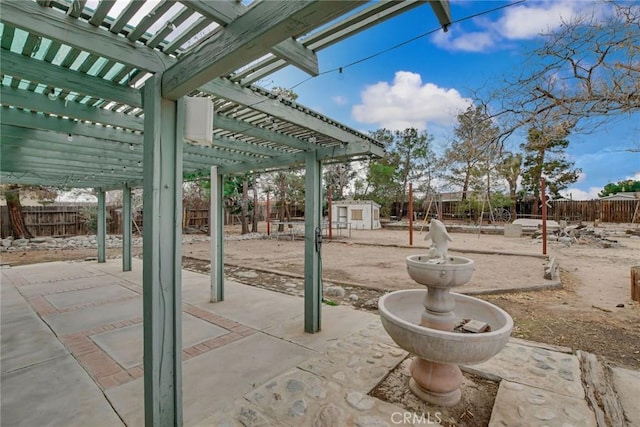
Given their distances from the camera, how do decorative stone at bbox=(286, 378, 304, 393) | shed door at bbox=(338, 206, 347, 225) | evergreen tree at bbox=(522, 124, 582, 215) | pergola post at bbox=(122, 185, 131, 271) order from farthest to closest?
evergreen tree at bbox=(522, 124, 582, 215)
shed door at bbox=(338, 206, 347, 225)
pergola post at bbox=(122, 185, 131, 271)
decorative stone at bbox=(286, 378, 304, 393)

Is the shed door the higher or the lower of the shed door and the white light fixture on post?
the lower

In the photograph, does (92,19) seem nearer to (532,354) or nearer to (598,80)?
(532,354)

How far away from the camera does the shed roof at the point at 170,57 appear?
1182 mm

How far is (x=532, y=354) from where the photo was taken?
248cm

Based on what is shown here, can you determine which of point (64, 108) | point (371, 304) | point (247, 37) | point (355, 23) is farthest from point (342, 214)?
point (247, 37)

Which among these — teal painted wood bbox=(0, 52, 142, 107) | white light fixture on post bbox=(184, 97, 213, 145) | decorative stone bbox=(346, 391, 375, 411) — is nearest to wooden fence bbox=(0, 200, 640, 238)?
teal painted wood bbox=(0, 52, 142, 107)

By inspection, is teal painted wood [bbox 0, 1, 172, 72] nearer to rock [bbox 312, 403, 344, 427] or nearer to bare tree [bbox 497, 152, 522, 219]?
rock [bbox 312, 403, 344, 427]

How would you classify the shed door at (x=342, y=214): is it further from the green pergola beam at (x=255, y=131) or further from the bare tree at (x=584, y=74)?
the green pergola beam at (x=255, y=131)

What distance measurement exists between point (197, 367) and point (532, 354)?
2.78 m

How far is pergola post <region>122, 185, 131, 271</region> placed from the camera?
19.8ft

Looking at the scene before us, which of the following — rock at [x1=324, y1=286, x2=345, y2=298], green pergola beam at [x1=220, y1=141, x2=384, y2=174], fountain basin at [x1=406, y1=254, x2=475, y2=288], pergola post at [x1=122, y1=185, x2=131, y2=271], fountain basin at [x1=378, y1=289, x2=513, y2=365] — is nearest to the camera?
fountain basin at [x1=378, y1=289, x2=513, y2=365]

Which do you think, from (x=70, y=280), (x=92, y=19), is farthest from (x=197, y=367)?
(x=70, y=280)

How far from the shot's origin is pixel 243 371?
2.31 m

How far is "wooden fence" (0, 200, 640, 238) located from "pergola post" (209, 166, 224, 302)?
30.0 ft
